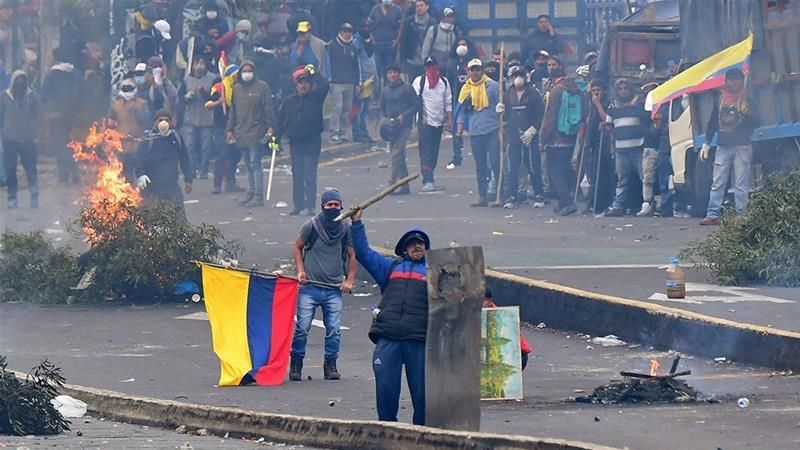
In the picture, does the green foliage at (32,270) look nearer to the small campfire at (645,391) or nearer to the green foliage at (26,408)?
the green foliage at (26,408)

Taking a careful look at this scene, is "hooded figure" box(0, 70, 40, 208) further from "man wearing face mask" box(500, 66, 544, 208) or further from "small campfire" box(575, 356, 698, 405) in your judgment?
"small campfire" box(575, 356, 698, 405)

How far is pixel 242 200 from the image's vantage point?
25.7m

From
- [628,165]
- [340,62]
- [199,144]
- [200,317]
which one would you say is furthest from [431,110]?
[200,317]

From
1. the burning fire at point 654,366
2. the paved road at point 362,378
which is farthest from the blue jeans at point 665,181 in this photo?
the burning fire at point 654,366

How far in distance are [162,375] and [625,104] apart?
1029 centimetres

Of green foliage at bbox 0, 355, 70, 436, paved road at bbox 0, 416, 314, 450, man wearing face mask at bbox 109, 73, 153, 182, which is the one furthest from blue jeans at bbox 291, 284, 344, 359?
man wearing face mask at bbox 109, 73, 153, 182

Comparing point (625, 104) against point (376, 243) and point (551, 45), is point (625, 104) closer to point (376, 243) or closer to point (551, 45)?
point (376, 243)

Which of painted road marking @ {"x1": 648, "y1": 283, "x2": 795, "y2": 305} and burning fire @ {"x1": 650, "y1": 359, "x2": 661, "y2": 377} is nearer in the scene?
burning fire @ {"x1": 650, "y1": 359, "x2": 661, "y2": 377}

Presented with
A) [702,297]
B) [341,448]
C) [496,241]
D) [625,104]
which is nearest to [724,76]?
[625,104]

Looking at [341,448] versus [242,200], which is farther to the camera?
[242,200]

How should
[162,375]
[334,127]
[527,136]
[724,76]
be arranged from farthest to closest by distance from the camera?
[334,127]
[527,136]
[724,76]
[162,375]

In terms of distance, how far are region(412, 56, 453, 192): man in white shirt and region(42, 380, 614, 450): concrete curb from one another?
13936mm

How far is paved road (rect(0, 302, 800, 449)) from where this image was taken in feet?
35.0

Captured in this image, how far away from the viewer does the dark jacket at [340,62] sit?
29875 mm
